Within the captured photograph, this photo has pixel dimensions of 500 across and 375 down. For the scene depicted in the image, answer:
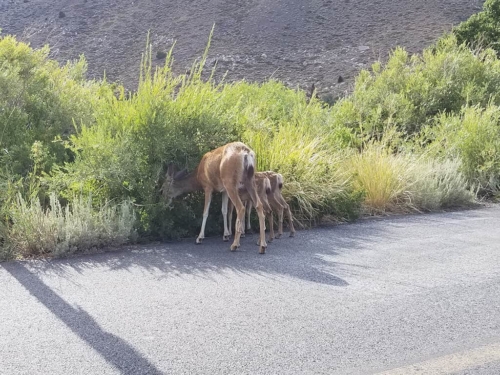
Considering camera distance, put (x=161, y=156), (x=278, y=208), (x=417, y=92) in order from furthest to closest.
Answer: (x=417, y=92)
(x=278, y=208)
(x=161, y=156)

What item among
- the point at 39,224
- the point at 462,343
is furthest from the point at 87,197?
the point at 462,343

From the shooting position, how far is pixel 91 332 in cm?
482

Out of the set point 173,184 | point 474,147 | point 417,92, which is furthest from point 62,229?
point 417,92

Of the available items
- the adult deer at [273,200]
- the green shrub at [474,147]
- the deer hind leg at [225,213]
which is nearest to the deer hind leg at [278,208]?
the adult deer at [273,200]

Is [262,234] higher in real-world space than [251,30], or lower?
lower

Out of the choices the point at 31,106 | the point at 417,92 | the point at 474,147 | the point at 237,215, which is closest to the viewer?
the point at 237,215

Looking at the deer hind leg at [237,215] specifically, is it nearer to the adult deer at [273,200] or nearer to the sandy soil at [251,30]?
the adult deer at [273,200]

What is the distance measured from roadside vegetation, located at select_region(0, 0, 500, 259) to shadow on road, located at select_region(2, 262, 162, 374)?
4.52 feet

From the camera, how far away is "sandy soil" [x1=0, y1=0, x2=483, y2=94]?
5525cm

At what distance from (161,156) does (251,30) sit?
5660 centimetres

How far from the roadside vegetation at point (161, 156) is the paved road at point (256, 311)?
27.1 inches

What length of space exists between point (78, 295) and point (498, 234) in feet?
20.9

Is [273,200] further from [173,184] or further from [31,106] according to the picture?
[31,106]

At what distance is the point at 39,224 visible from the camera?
24.7 ft
